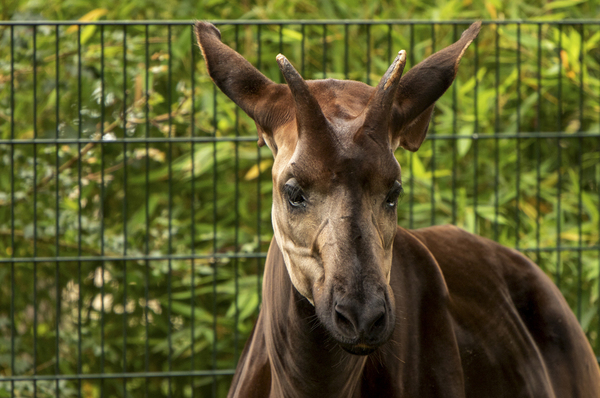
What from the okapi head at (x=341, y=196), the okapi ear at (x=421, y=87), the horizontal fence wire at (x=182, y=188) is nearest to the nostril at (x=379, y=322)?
the okapi head at (x=341, y=196)

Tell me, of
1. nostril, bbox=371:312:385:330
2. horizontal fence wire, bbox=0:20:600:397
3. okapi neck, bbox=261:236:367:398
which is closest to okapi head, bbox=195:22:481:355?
nostril, bbox=371:312:385:330

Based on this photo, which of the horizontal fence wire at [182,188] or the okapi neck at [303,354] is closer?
the okapi neck at [303,354]

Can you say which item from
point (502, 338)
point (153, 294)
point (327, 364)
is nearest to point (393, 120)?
point (327, 364)

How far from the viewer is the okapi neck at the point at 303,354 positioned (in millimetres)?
1635

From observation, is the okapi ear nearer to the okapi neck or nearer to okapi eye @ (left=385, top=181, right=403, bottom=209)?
okapi eye @ (left=385, top=181, right=403, bottom=209)

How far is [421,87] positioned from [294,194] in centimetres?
45

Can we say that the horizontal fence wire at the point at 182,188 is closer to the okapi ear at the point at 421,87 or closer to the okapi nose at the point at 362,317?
the okapi ear at the point at 421,87

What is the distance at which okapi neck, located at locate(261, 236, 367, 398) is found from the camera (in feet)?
5.36

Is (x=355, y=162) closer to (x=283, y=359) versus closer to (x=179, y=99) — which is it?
(x=283, y=359)

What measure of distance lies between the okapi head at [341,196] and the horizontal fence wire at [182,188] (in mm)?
2460

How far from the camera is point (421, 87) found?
170 cm

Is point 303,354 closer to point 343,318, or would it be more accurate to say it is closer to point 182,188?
point 343,318

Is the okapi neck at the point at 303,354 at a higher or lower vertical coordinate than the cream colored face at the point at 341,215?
lower

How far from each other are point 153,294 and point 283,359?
2979mm
